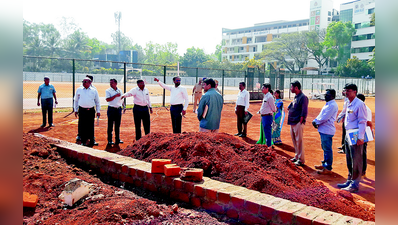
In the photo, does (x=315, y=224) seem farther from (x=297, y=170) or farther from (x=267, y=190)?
(x=297, y=170)

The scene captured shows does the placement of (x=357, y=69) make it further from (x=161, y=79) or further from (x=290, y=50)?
(x=161, y=79)

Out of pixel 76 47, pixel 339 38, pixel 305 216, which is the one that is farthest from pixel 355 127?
pixel 76 47

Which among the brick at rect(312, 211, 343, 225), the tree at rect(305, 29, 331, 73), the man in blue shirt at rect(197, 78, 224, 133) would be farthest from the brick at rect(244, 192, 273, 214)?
the tree at rect(305, 29, 331, 73)

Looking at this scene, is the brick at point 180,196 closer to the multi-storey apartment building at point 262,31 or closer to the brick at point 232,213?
the brick at point 232,213

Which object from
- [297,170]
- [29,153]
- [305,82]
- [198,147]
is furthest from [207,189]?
[305,82]

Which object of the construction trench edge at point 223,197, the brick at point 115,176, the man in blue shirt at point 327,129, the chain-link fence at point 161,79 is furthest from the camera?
the chain-link fence at point 161,79

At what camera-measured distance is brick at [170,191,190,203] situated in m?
4.03

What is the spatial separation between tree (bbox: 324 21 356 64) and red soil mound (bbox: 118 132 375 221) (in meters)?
67.1

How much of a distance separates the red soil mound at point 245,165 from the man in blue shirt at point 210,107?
1038mm

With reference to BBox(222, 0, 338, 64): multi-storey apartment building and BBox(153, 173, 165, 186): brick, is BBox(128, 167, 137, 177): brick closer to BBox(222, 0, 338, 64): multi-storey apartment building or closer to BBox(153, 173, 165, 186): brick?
BBox(153, 173, 165, 186): brick

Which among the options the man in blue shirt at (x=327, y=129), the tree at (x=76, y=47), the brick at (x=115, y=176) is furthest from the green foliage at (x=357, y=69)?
the tree at (x=76, y=47)

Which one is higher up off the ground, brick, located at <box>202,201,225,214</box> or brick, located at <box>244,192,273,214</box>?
brick, located at <box>244,192,273,214</box>

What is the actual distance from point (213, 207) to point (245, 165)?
1.03 meters

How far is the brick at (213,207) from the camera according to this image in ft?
12.1
